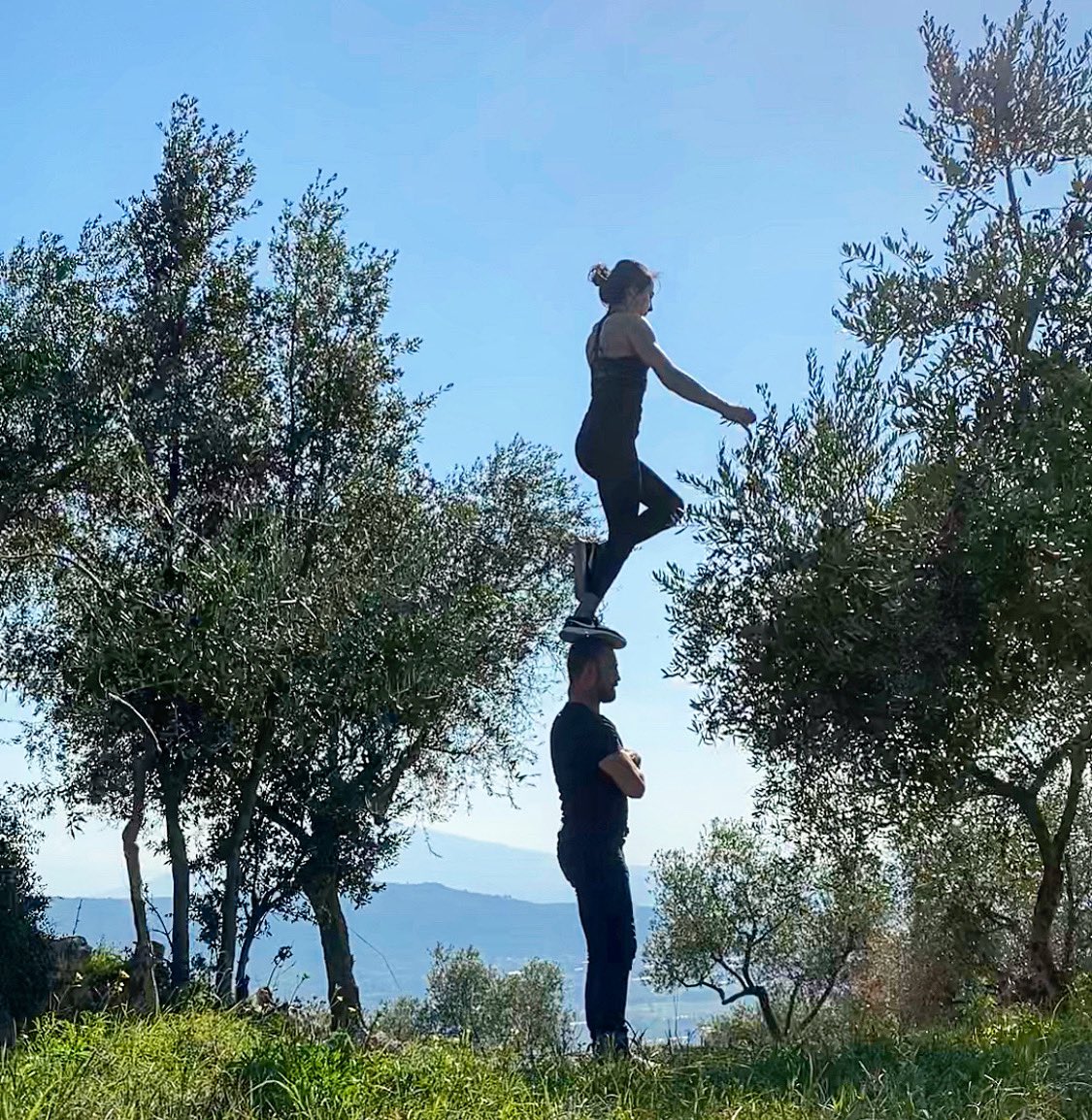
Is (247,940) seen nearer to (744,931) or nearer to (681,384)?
(744,931)

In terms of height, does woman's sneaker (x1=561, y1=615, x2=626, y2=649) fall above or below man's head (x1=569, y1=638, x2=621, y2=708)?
above

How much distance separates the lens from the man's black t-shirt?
9.38 meters

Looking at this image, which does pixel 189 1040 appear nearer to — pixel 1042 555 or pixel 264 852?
pixel 1042 555

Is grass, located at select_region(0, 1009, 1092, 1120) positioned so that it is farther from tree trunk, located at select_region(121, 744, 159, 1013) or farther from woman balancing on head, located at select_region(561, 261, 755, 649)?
tree trunk, located at select_region(121, 744, 159, 1013)

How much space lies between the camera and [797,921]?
28.0m

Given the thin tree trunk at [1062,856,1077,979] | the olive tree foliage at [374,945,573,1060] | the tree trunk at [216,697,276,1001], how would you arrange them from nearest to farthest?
the tree trunk at [216,697,276,1001] → the thin tree trunk at [1062,856,1077,979] → the olive tree foliage at [374,945,573,1060]

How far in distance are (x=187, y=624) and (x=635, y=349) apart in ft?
23.5

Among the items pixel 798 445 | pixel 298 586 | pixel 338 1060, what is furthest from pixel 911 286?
pixel 338 1060

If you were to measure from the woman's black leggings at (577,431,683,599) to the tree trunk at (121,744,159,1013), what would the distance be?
6734 mm

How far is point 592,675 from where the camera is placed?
381 inches

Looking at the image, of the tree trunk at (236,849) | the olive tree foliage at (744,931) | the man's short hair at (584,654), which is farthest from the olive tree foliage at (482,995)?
the man's short hair at (584,654)

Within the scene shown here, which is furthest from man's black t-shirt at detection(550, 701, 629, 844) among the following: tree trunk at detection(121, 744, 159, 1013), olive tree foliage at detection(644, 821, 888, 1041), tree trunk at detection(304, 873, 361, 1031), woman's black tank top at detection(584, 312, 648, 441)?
olive tree foliage at detection(644, 821, 888, 1041)

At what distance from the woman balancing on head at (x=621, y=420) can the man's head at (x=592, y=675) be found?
0.58 meters

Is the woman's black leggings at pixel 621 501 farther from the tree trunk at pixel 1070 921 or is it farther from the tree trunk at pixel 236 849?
the tree trunk at pixel 1070 921
